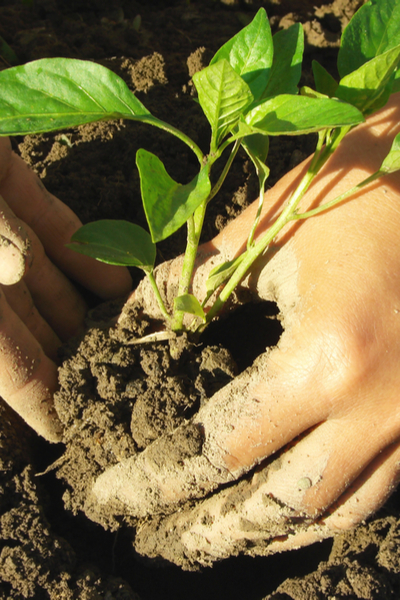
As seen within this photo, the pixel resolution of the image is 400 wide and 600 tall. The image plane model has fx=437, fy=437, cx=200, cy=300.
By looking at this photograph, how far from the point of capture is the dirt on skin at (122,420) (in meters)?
1.21

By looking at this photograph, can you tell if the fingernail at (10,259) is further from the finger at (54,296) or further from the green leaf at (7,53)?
the green leaf at (7,53)

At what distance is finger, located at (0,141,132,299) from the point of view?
142cm

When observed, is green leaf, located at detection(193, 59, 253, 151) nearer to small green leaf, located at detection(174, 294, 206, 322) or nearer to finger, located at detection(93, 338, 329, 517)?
small green leaf, located at detection(174, 294, 206, 322)

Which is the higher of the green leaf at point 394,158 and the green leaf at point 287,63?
the green leaf at point 287,63

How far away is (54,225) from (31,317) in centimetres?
33

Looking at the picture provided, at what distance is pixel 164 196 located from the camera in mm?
803

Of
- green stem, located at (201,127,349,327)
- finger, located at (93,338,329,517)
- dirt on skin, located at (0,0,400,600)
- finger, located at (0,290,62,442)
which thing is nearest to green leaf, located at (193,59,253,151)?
green stem, located at (201,127,349,327)

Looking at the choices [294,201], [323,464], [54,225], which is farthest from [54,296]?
[323,464]

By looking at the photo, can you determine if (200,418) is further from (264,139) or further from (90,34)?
(90,34)

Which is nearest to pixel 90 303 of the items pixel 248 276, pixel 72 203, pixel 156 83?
pixel 72 203

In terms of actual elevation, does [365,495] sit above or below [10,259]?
below


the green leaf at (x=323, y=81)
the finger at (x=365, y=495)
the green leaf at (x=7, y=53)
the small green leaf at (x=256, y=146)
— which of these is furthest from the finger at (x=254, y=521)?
the green leaf at (x=7, y=53)

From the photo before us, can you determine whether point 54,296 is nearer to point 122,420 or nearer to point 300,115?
point 122,420

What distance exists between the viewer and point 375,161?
1.13 meters
